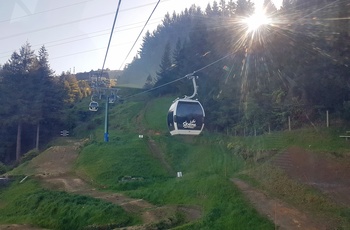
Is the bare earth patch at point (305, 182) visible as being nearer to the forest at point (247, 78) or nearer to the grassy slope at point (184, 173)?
the grassy slope at point (184, 173)

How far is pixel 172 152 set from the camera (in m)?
30.6

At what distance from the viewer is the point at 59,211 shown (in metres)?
17.7

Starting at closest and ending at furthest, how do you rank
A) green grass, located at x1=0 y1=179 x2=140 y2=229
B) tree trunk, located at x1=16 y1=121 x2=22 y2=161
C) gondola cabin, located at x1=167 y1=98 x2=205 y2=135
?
green grass, located at x1=0 y1=179 x2=140 y2=229 → gondola cabin, located at x1=167 y1=98 x2=205 y2=135 → tree trunk, located at x1=16 y1=121 x2=22 y2=161

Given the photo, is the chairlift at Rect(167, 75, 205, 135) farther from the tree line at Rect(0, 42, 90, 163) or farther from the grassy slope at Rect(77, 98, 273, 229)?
the tree line at Rect(0, 42, 90, 163)

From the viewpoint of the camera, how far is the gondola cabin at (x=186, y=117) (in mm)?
18766

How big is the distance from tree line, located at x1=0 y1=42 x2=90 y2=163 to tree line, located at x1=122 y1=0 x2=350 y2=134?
54.0 ft

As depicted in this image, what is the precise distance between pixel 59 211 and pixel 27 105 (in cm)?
2879

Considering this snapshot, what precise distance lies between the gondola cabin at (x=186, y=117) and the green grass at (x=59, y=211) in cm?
503

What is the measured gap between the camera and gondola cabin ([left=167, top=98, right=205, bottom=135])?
1877cm

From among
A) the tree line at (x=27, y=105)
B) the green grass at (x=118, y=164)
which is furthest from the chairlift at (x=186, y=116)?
the tree line at (x=27, y=105)

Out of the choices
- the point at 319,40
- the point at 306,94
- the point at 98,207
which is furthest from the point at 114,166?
the point at 319,40

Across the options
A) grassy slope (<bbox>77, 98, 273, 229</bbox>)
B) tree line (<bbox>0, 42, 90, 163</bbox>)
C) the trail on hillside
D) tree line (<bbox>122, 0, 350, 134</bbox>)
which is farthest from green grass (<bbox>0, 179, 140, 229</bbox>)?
tree line (<bbox>0, 42, 90, 163</bbox>)

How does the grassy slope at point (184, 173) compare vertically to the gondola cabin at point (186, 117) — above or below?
below

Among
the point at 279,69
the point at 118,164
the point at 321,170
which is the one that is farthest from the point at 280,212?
the point at 279,69
